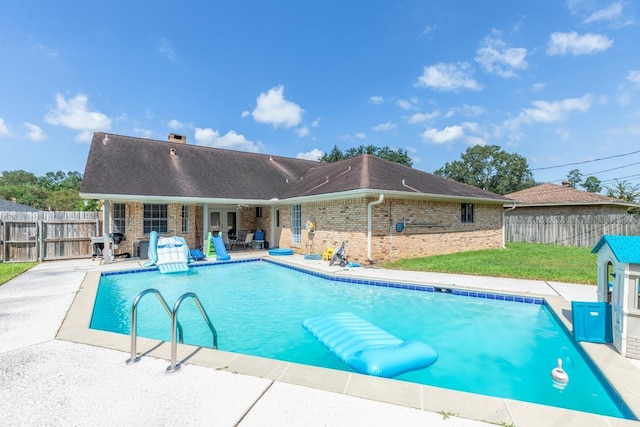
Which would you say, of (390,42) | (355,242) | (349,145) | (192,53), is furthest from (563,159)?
(192,53)

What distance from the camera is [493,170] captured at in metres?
51.6

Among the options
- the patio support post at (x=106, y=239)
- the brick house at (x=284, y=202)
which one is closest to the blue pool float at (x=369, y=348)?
the brick house at (x=284, y=202)

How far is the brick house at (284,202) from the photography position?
11.8 metres

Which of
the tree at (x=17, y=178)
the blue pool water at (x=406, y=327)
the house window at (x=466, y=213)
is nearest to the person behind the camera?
the blue pool water at (x=406, y=327)

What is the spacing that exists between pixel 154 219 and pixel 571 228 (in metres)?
22.5

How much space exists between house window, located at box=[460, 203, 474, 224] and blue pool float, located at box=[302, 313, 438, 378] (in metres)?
11.1

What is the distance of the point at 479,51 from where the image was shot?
1453 cm

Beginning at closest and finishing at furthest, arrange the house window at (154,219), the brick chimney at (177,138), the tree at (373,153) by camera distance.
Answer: the house window at (154,219), the brick chimney at (177,138), the tree at (373,153)

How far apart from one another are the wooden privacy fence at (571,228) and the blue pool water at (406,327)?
14.9 metres

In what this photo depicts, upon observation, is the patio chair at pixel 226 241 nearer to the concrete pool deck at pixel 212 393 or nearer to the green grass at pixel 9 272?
the green grass at pixel 9 272

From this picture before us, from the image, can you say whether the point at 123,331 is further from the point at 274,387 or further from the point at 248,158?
the point at 248,158

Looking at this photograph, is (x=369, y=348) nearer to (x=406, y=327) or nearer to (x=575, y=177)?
(x=406, y=327)

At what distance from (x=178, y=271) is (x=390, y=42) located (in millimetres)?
14526

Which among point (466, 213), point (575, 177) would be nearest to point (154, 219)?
point (466, 213)
